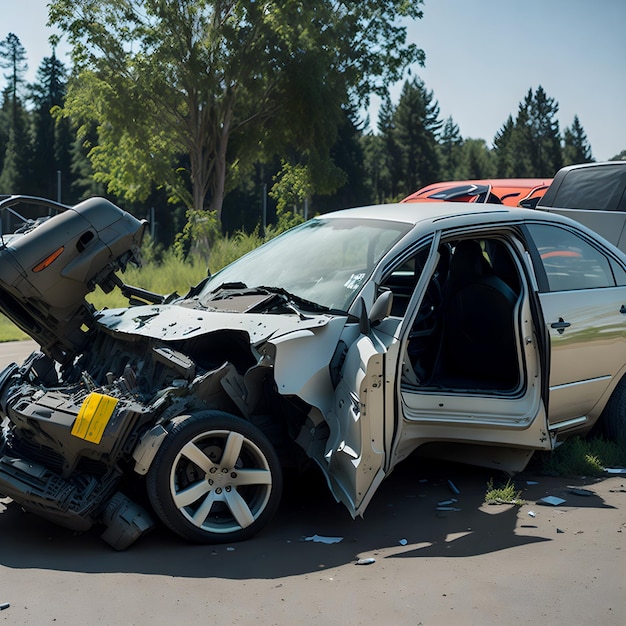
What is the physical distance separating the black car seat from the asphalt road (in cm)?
87

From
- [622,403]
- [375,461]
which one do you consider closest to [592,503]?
[622,403]

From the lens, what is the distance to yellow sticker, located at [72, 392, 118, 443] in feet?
13.8

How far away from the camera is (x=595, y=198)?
32.7 ft

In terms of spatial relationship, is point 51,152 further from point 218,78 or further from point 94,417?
point 94,417

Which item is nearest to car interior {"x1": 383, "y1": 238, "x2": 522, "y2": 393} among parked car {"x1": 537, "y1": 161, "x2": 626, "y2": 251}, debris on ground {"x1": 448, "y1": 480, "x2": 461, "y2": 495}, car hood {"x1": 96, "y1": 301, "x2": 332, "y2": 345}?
debris on ground {"x1": 448, "y1": 480, "x2": 461, "y2": 495}

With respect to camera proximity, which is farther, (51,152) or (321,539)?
(51,152)

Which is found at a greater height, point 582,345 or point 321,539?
point 582,345

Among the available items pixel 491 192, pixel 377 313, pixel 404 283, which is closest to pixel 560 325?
pixel 377 313

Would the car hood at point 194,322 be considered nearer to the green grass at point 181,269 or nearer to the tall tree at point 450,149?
the green grass at point 181,269

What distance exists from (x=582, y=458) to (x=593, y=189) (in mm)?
5258

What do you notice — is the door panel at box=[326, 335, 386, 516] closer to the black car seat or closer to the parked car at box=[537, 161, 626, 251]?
the black car seat

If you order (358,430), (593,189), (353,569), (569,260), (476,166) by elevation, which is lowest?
(353,569)

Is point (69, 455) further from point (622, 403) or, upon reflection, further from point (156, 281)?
point (156, 281)

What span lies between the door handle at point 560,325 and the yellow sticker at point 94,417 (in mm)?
2817
